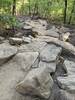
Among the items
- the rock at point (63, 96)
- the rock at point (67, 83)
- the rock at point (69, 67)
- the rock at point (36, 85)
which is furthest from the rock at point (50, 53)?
the rock at point (63, 96)

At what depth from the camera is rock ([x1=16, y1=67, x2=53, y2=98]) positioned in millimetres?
4406

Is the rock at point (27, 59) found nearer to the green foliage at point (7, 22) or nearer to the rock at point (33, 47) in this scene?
the rock at point (33, 47)

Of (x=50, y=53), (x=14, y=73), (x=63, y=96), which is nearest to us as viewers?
(x=63, y=96)

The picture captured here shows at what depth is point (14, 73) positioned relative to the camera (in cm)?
523

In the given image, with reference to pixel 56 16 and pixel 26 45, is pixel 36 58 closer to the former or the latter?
pixel 26 45

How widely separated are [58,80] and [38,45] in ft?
7.68

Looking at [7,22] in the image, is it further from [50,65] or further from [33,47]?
[50,65]

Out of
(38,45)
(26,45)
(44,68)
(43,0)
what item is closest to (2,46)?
(26,45)

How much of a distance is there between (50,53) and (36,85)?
6.81 feet

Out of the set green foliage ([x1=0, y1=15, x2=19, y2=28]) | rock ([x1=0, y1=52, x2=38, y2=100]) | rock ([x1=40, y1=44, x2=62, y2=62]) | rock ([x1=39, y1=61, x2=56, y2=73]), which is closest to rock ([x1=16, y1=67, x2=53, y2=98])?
rock ([x1=0, y1=52, x2=38, y2=100])

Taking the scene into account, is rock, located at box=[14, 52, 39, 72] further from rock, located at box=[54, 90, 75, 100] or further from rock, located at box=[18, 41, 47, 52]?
rock, located at box=[54, 90, 75, 100]

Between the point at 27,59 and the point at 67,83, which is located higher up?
the point at 27,59

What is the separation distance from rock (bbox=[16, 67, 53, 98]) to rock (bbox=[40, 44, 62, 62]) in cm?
122

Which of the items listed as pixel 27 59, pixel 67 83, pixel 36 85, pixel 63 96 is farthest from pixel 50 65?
pixel 63 96
